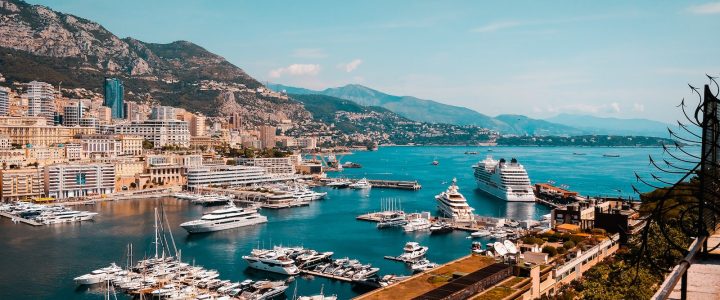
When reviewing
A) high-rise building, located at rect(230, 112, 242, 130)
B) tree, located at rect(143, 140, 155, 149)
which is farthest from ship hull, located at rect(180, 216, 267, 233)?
high-rise building, located at rect(230, 112, 242, 130)

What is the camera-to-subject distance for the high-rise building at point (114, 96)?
3071 inches

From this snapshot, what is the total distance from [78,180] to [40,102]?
24.3m

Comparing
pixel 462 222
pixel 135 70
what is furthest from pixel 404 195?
pixel 135 70

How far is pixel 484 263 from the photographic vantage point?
1370 cm

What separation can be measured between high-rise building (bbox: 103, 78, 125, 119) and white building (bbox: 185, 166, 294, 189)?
115ft

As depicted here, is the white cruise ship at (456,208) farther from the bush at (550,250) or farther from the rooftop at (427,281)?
the rooftop at (427,281)

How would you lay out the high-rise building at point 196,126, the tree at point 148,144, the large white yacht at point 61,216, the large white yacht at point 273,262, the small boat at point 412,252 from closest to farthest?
the large white yacht at point 273,262 < the small boat at point 412,252 < the large white yacht at point 61,216 < the tree at point 148,144 < the high-rise building at point 196,126

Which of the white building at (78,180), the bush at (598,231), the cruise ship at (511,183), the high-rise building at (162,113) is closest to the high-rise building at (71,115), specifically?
the high-rise building at (162,113)

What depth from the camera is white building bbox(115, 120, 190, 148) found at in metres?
62.9

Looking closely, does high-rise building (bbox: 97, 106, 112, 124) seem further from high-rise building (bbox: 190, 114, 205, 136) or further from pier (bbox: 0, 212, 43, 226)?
pier (bbox: 0, 212, 43, 226)

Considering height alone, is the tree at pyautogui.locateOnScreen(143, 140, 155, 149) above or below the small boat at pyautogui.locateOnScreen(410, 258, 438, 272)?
above

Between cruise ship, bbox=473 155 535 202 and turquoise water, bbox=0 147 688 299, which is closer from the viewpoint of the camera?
turquoise water, bbox=0 147 688 299

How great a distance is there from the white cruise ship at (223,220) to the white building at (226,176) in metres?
17.8

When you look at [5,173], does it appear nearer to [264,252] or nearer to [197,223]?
[197,223]
